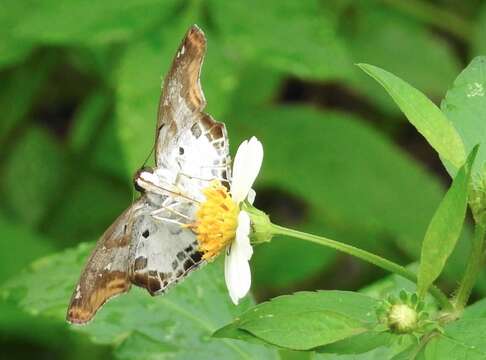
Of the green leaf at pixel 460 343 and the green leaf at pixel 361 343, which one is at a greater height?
the green leaf at pixel 361 343

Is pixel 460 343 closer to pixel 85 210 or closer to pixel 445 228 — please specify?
pixel 445 228

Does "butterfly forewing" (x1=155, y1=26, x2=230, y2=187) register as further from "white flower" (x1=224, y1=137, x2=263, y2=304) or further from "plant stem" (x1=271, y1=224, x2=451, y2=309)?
"plant stem" (x1=271, y1=224, x2=451, y2=309)

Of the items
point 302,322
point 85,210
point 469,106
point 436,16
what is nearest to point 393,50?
point 436,16

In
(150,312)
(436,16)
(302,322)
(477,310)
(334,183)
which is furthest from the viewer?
(436,16)

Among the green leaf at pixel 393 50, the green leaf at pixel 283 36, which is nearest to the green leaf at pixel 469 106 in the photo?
the green leaf at pixel 283 36

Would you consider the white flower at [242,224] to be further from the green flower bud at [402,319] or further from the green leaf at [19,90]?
the green leaf at [19,90]

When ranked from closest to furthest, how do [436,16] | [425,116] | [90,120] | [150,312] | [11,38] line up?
1. [425,116]
2. [150,312]
3. [11,38]
4. [90,120]
5. [436,16]

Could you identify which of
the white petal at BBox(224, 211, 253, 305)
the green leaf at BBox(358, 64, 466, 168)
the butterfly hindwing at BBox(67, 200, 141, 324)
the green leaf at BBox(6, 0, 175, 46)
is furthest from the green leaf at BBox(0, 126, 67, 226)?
the green leaf at BBox(358, 64, 466, 168)
